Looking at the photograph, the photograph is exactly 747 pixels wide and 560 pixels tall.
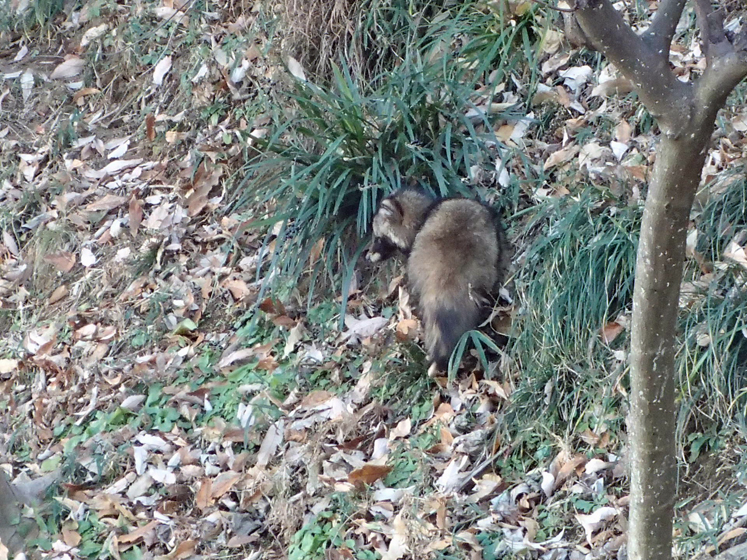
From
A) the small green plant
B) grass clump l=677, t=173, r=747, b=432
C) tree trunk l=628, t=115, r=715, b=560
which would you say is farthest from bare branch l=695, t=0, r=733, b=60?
the small green plant

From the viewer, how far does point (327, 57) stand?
625cm

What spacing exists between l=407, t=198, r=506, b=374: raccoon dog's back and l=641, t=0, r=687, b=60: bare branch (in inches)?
105

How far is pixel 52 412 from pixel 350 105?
8.59 feet

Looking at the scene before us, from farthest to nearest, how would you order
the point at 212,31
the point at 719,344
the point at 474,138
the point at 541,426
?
1. the point at 212,31
2. the point at 474,138
3. the point at 541,426
4. the point at 719,344

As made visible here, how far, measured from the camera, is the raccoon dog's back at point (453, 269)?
15.0ft

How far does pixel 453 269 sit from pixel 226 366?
5.22ft

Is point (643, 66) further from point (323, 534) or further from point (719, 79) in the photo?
point (323, 534)

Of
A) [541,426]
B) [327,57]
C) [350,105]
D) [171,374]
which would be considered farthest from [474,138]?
[171,374]

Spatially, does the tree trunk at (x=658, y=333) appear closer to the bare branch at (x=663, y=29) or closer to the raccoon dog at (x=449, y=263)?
the bare branch at (x=663, y=29)

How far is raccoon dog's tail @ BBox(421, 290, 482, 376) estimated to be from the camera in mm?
4535

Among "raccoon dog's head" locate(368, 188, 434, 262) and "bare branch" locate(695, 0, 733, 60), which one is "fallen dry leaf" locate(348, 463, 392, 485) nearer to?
"raccoon dog's head" locate(368, 188, 434, 262)

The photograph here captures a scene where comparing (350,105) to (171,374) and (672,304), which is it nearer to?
(171,374)

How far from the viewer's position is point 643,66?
76.2 inches

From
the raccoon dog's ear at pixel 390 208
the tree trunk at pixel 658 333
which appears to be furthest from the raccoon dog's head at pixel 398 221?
the tree trunk at pixel 658 333
